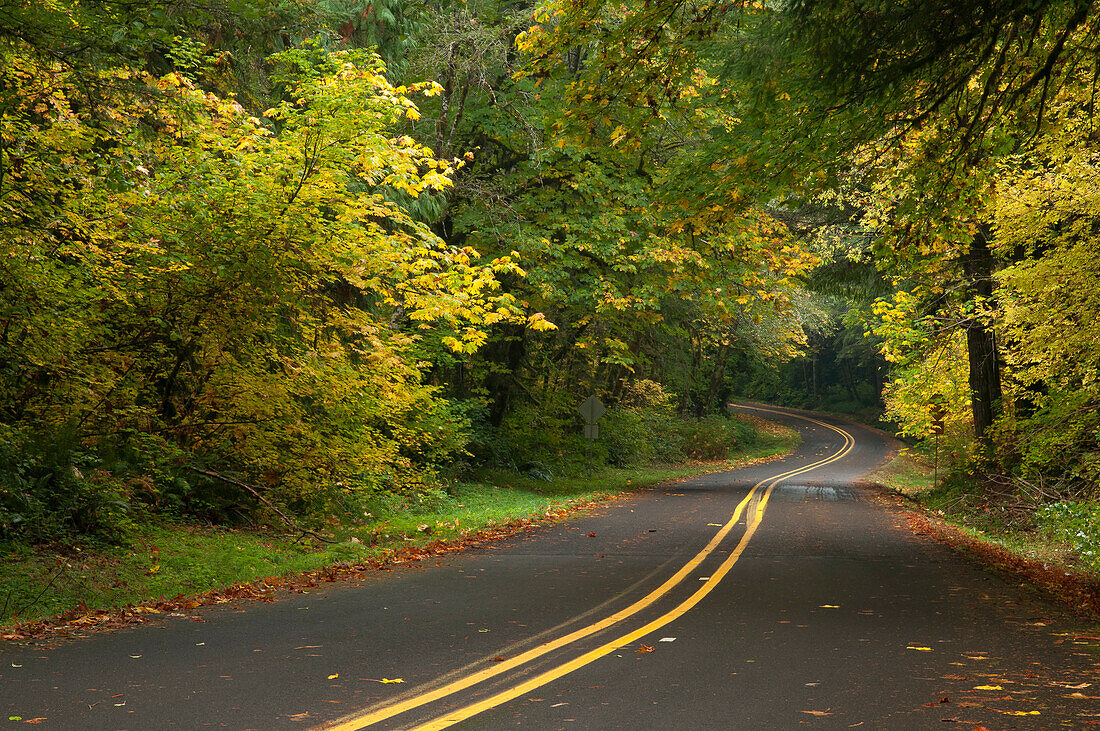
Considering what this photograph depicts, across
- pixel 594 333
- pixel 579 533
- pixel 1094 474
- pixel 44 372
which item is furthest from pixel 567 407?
pixel 44 372

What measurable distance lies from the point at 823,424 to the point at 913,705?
6763cm

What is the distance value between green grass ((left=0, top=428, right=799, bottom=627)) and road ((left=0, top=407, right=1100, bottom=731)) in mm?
1030

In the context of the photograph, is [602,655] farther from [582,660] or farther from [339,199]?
[339,199]

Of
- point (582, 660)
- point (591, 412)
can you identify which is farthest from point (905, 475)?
point (582, 660)

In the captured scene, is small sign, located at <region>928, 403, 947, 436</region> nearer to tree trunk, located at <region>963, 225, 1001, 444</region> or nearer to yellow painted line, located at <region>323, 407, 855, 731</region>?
tree trunk, located at <region>963, 225, 1001, 444</region>

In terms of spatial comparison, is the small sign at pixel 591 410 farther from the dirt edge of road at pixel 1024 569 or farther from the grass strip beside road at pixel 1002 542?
the dirt edge of road at pixel 1024 569

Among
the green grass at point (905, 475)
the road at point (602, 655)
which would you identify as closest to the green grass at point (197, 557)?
the road at point (602, 655)

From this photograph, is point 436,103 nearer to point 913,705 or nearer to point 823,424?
point 913,705

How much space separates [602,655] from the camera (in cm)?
632

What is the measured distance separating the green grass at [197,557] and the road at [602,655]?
1030 millimetres

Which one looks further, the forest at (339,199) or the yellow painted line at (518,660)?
the forest at (339,199)

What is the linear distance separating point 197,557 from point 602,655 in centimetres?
556

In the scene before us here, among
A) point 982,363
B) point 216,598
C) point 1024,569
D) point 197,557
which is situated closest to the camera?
point 216,598

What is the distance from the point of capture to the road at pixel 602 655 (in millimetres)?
4906
